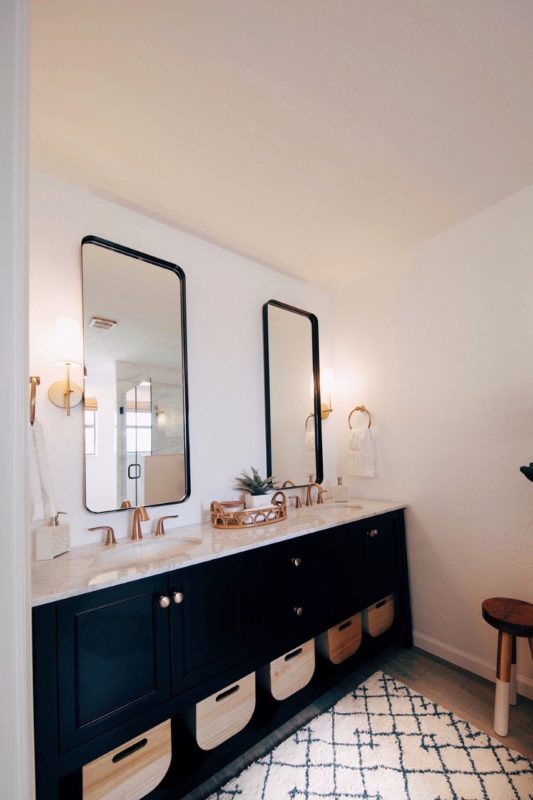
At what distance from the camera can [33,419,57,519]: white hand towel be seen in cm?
142

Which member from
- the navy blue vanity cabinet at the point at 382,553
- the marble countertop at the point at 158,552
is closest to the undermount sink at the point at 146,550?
the marble countertop at the point at 158,552

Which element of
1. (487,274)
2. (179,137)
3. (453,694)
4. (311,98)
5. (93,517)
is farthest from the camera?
(487,274)

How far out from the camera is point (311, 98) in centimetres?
137

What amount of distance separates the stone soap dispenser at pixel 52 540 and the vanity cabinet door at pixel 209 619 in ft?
1.64

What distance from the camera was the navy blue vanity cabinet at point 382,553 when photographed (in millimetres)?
2055

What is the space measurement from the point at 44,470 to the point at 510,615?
211 cm

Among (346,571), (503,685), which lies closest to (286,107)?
(346,571)

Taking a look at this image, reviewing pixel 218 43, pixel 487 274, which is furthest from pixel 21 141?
pixel 487 274

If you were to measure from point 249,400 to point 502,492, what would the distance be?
58.4 inches

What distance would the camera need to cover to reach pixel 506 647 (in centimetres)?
163

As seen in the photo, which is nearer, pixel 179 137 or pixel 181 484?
pixel 179 137

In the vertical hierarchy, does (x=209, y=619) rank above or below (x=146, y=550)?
below

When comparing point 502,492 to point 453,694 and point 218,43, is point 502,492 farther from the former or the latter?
point 218,43

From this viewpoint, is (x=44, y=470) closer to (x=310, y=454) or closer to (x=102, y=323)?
(x=102, y=323)
